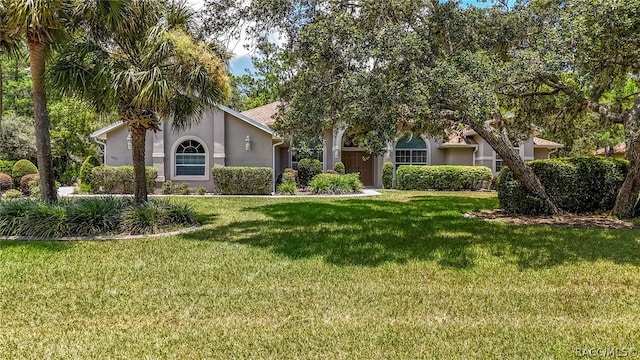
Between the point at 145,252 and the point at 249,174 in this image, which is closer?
the point at 145,252

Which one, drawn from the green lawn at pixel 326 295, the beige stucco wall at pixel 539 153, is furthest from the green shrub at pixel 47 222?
the beige stucco wall at pixel 539 153

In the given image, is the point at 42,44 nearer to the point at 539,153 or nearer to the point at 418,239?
the point at 418,239

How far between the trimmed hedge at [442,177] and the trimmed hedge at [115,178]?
13.6 metres

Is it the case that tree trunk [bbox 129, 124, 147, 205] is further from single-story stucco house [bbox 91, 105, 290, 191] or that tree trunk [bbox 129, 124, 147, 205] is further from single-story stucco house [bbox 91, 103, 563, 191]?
single-story stucco house [bbox 91, 105, 290, 191]

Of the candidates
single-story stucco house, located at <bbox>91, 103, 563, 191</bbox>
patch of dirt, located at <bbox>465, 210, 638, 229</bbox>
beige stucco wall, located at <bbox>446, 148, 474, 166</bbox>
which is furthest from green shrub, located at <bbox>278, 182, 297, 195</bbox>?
beige stucco wall, located at <bbox>446, 148, 474, 166</bbox>

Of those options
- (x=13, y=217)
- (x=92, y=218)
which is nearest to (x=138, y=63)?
(x=92, y=218)

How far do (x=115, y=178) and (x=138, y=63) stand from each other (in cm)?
1065

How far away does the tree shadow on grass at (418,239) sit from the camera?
754cm

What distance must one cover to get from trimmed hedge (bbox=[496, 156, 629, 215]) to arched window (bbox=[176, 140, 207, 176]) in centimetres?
1432

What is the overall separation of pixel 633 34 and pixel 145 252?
10747 millimetres

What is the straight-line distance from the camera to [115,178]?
19234mm

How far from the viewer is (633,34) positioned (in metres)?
8.22

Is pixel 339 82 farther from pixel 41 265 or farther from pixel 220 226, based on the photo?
pixel 41 265

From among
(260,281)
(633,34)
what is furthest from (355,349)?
(633,34)
